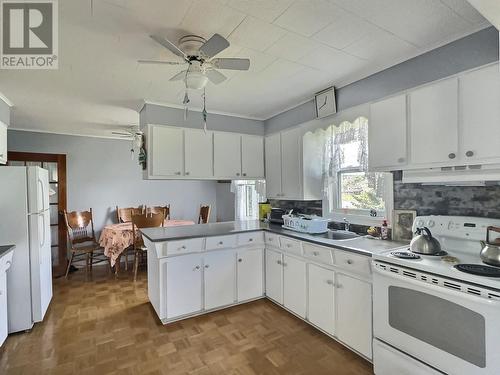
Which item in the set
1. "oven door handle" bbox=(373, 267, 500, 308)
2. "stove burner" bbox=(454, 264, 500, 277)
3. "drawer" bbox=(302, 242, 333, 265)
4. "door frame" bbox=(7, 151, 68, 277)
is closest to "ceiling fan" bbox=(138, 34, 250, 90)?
"drawer" bbox=(302, 242, 333, 265)

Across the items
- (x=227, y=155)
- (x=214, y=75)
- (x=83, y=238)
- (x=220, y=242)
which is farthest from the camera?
(x=83, y=238)

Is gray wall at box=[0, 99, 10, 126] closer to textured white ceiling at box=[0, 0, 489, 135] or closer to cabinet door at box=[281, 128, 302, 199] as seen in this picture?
textured white ceiling at box=[0, 0, 489, 135]

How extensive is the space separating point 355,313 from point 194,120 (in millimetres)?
2711

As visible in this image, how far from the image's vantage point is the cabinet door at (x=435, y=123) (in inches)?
69.9

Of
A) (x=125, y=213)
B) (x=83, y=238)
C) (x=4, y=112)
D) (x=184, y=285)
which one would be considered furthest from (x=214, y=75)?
(x=83, y=238)

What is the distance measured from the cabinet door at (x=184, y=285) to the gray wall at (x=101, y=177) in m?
3.06

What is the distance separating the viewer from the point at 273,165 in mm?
3635

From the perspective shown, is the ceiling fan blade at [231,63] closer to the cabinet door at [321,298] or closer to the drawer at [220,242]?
the drawer at [220,242]

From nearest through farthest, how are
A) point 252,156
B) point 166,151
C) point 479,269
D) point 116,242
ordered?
point 479,269, point 166,151, point 252,156, point 116,242

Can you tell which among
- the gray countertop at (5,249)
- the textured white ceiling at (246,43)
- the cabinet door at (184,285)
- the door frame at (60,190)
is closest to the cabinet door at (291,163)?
the textured white ceiling at (246,43)

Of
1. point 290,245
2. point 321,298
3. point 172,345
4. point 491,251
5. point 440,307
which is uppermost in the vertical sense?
point 491,251

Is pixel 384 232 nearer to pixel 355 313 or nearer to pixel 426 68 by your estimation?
pixel 355 313

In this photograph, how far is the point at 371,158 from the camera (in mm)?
2275

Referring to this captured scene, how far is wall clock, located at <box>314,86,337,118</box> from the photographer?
277 cm
